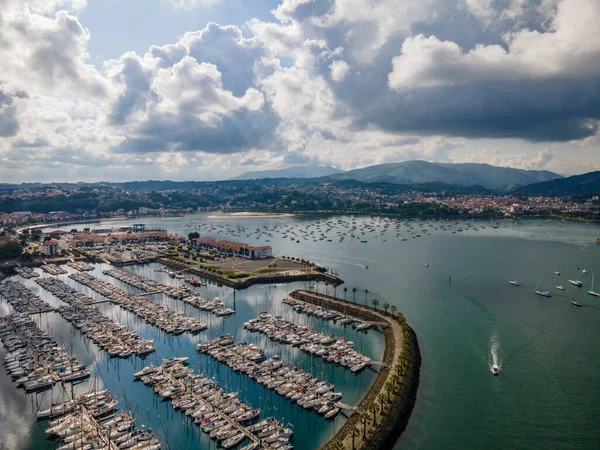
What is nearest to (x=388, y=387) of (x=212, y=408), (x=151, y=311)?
(x=212, y=408)

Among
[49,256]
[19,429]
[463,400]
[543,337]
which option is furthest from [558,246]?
[49,256]

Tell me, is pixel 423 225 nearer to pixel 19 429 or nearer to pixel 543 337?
pixel 543 337

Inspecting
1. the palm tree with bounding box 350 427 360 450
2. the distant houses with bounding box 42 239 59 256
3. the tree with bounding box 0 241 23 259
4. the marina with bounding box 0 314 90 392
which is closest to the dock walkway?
the palm tree with bounding box 350 427 360 450

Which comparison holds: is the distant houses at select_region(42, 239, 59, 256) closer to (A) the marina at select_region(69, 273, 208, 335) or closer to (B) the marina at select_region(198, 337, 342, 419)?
(A) the marina at select_region(69, 273, 208, 335)

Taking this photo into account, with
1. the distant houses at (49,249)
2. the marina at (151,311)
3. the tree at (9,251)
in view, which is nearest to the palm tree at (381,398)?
the marina at (151,311)

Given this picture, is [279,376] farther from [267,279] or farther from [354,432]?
[267,279]

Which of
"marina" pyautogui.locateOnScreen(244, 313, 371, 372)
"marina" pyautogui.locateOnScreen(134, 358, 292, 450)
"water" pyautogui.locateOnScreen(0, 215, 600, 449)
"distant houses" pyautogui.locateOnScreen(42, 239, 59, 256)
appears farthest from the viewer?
"distant houses" pyautogui.locateOnScreen(42, 239, 59, 256)
